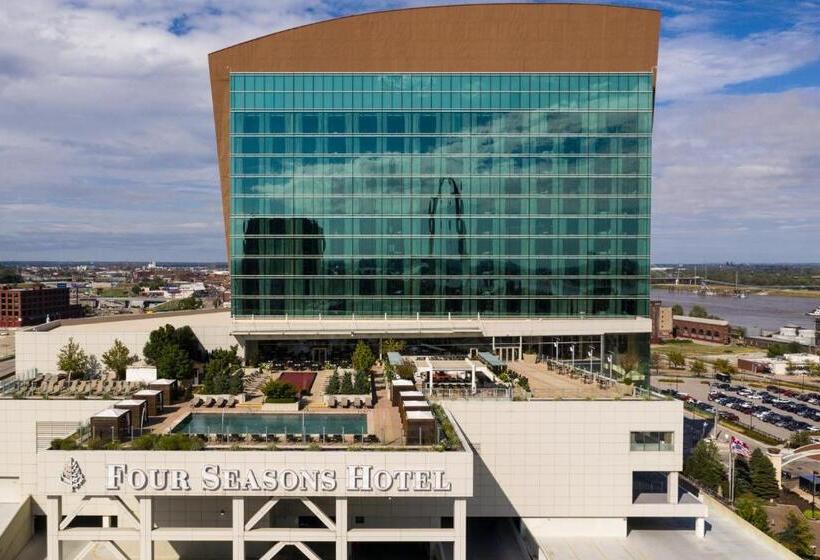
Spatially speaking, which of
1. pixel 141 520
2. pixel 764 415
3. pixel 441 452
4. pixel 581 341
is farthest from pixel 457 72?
pixel 764 415

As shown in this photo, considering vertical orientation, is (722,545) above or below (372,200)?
below

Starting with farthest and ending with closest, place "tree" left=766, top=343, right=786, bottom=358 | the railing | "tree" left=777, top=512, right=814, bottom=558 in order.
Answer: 1. "tree" left=766, top=343, right=786, bottom=358
2. "tree" left=777, top=512, right=814, bottom=558
3. the railing

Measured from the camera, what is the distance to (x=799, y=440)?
83250 millimetres

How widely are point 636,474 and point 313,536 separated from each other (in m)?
27.0

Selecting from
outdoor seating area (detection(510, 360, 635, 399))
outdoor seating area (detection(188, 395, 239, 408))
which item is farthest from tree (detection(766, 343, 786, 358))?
outdoor seating area (detection(188, 395, 239, 408))

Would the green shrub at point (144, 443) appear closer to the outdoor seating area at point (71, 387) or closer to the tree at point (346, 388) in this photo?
the outdoor seating area at point (71, 387)

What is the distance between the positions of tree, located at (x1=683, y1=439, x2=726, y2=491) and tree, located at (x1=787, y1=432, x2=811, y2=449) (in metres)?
23.4

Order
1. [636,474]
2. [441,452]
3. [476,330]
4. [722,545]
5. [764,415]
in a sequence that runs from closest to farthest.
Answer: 1. [441,452]
2. [722,545]
3. [636,474]
4. [476,330]
5. [764,415]

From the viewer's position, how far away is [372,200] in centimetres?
6944

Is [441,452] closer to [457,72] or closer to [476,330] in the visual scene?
[476,330]

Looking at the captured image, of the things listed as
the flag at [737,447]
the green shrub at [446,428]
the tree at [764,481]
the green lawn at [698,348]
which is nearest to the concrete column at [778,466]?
the tree at [764,481]

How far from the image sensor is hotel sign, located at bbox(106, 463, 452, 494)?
32781 mm

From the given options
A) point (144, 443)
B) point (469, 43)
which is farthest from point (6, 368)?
point (144, 443)

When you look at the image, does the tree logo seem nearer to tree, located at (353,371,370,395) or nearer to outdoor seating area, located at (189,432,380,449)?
outdoor seating area, located at (189,432,380,449)
